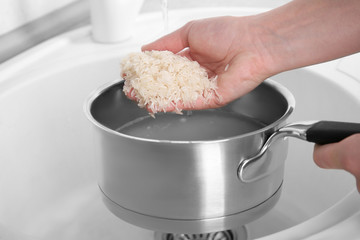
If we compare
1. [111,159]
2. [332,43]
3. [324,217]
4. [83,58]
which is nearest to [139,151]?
Result: [111,159]

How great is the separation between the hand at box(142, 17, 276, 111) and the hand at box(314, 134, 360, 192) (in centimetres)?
23

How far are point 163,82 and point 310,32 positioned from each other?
251 mm

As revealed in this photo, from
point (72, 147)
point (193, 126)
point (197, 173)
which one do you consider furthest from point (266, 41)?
point (72, 147)

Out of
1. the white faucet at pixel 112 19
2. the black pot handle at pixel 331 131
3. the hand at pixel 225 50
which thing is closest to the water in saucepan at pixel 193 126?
the hand at pixel 225 50

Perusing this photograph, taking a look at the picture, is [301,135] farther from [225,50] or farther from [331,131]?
[225,50]

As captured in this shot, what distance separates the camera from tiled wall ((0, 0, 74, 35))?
1019 millimetres

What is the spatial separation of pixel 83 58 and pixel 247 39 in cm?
36

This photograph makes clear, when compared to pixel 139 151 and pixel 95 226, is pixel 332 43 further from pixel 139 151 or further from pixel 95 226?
pixel 95 226

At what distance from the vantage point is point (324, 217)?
0.61 m

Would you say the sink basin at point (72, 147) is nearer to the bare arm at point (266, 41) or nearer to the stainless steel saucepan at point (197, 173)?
the bare arm at point (266, 41)

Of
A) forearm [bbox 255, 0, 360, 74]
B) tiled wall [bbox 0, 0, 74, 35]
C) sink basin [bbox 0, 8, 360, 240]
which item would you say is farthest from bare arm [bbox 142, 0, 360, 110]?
tiled wall [bbox 0, 0, 74, 35]

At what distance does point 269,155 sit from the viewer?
702mm

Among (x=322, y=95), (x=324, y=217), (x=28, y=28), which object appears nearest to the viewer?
(x=324, y=217)

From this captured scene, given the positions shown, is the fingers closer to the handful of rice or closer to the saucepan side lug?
the handful of rice
